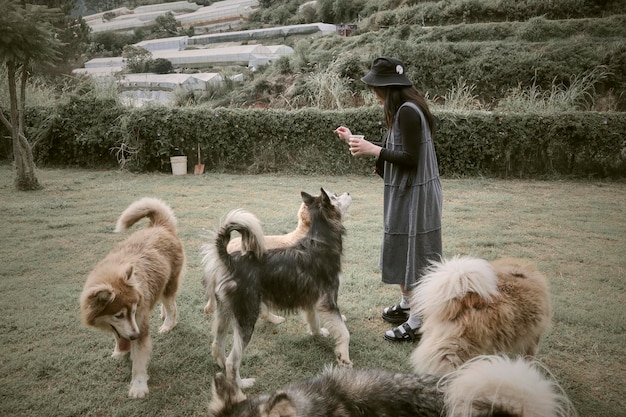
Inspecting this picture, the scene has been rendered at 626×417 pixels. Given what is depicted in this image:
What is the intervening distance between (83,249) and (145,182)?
15.2 feet

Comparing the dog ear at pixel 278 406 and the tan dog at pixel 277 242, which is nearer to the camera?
the dog ear at pixel 278 406

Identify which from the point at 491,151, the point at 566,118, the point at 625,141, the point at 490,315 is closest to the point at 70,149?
the point at 491,151

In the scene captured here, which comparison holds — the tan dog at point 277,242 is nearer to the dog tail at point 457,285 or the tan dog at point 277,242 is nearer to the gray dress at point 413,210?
the gray dress at point 413,210

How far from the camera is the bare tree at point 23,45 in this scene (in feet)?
26.1

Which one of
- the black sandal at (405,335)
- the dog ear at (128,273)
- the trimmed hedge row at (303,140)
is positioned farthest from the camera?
the trimmed hedge row at (303,140)

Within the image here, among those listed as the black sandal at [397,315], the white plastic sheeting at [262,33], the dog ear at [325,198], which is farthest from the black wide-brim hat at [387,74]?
the white plastic sheeting at [262,33]

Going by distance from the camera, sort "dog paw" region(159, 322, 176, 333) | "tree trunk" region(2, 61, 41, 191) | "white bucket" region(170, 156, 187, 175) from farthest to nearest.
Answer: "white bucket" region(170, 156, 187, 175) < "tree trunk" region(2, 61, 41, 191) < "dog paw" region(159, 322, 176, 333)

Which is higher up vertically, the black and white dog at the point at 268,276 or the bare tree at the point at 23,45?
the bare tree at the point at 23,45

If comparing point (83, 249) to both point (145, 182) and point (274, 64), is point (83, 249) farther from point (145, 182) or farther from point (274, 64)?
point (274, 64)

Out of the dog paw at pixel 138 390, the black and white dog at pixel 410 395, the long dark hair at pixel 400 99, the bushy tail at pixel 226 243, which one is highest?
the long dark hair at pixel 400 99

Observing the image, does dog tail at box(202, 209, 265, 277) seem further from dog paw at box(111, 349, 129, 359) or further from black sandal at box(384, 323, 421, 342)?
black sandal at box(384, 323, 421, 342)

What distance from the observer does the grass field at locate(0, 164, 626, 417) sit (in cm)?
304

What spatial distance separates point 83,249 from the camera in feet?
18.8

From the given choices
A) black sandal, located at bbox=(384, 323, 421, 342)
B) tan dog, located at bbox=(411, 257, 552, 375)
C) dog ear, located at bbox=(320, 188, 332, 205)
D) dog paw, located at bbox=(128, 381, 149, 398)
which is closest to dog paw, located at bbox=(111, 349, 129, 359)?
dog paw, located at bbox=(128, 381, 149, 398)
